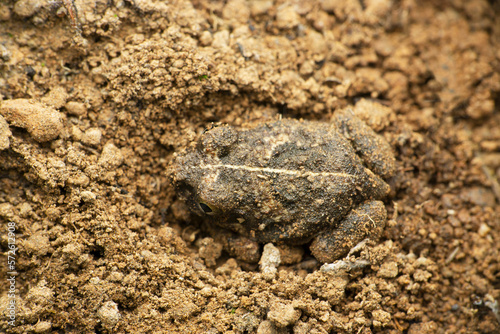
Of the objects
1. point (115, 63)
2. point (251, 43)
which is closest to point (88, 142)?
point (115, 63)

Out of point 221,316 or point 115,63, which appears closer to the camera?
point 221,316

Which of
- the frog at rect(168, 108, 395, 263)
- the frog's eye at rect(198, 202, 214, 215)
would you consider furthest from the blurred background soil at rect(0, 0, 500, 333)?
the frog's eye at rect(198, 202, 214, 215)

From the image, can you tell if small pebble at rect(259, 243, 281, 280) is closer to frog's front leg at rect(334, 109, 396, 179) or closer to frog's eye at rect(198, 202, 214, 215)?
frog's eye at rect(198, 202, 214, 215)

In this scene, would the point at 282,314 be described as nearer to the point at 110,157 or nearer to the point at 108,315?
the point at 108,315

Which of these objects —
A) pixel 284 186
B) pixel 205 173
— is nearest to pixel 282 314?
pixel 284 186

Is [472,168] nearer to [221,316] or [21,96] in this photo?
[221,316]
